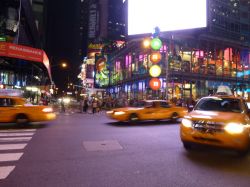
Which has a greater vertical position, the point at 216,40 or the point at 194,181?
the point at 216,40

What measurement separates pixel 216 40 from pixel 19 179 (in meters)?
45.8

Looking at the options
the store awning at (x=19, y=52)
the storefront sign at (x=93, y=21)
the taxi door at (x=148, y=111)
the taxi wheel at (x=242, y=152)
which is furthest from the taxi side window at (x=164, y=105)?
the storefront sign at (x=93, y=21)

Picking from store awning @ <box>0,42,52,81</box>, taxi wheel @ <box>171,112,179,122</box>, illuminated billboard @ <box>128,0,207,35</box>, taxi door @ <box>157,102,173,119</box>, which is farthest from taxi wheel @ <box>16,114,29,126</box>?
illuminated billboard @ <box>128,0,207,35</box>

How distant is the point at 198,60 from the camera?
43.9 meters

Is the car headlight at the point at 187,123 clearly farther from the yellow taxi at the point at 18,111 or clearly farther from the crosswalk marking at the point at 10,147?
the yellow taxi at the point at 18,111

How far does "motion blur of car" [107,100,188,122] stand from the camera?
16.9 metres

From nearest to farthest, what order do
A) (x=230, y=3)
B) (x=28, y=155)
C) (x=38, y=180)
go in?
1. (x=38, y=180)
2. (x=28, y=155)
3. (x=230, y=3)

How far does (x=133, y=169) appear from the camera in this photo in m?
6.78

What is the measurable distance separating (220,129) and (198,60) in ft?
123

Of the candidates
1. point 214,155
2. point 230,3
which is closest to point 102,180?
point 214,155

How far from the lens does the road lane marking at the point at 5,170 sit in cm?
622

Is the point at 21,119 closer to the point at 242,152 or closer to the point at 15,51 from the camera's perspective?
the point at 15,51

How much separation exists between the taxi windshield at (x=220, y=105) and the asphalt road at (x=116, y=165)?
1.35 metres

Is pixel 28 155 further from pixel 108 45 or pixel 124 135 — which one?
pixel 108 45
